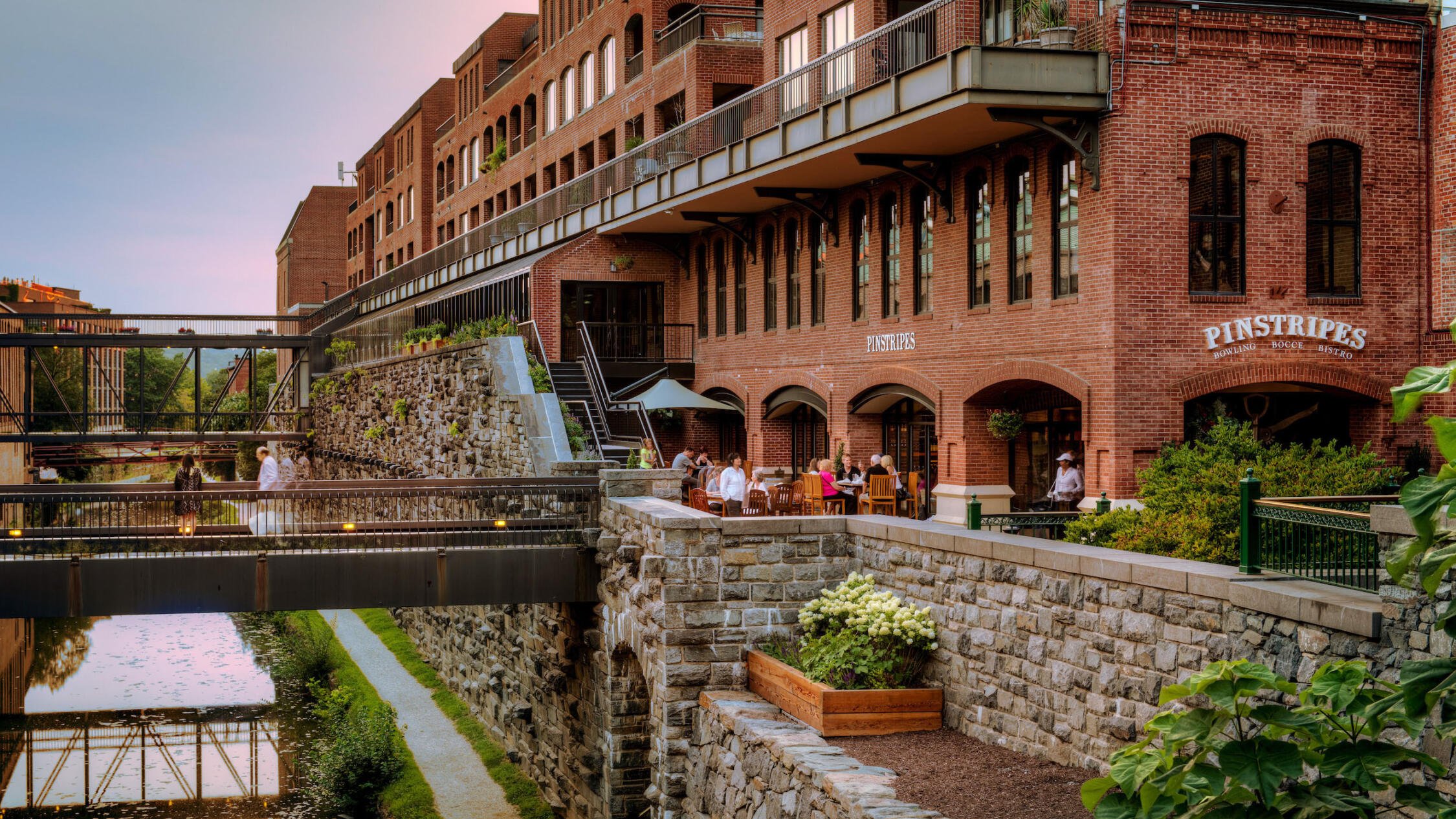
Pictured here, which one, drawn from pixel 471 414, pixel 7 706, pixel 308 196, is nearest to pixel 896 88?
pixel 471 414

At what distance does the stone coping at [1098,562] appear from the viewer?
825 cm

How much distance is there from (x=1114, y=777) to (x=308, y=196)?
94.9m

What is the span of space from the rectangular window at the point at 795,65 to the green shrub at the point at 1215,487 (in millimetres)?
10422

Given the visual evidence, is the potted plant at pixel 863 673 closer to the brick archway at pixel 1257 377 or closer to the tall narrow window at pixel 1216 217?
the brick archway at pixel 1257 377

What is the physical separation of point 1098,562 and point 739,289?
19.9 m

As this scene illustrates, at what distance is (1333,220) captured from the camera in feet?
61.0

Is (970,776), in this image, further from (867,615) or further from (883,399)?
(883,399)

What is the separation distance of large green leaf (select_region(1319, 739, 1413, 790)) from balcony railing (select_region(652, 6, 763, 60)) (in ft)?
93.5

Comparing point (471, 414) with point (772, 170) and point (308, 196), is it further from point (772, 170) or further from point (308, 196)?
point (308, 196)

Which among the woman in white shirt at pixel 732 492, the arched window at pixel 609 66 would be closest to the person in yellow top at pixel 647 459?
the woman in white shirt at pixel 732 492

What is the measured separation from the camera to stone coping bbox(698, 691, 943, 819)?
9.34m

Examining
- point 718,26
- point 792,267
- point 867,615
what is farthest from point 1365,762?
point 718,26

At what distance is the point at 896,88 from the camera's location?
1958 centimetres

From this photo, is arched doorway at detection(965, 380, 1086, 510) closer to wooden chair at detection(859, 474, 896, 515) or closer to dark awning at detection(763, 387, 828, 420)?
wooden chair at detection(859, 474, 896, 515)
